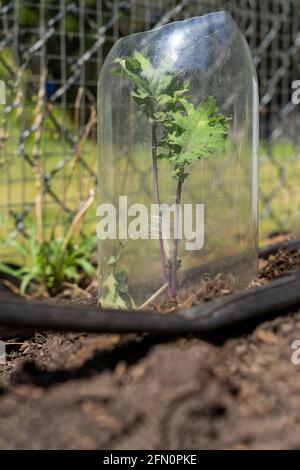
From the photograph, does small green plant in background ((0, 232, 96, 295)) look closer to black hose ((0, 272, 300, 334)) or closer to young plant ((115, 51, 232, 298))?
young plant ((115, 51, 232, 298))

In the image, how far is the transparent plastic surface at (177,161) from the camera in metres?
1.20

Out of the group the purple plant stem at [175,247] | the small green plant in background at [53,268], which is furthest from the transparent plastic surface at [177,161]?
the small green plant in background at [53,268]

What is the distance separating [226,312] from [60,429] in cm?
23

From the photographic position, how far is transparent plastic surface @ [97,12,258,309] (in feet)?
3.93

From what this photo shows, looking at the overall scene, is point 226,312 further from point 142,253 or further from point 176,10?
point 176,10

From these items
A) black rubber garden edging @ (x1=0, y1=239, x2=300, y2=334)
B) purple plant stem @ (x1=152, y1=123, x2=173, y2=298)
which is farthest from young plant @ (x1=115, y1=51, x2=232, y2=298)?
black rubber garden edging @ (x1=0, y1=239, x2=300, y2=334)

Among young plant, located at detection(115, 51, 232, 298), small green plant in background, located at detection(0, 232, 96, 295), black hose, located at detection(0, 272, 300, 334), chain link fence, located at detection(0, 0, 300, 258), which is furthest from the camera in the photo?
chain link fence, located at detection(0, 0, 300, 258)

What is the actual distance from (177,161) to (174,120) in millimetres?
69

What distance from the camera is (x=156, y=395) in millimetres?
714

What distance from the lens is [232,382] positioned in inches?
29.5

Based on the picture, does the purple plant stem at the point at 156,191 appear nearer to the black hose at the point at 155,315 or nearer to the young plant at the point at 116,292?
the young plant at the point at 116,292

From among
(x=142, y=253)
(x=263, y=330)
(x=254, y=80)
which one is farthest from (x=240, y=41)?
(x=263, y=330)

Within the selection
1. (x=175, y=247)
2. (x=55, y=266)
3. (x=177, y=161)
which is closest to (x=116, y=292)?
(x=175, y=247)
